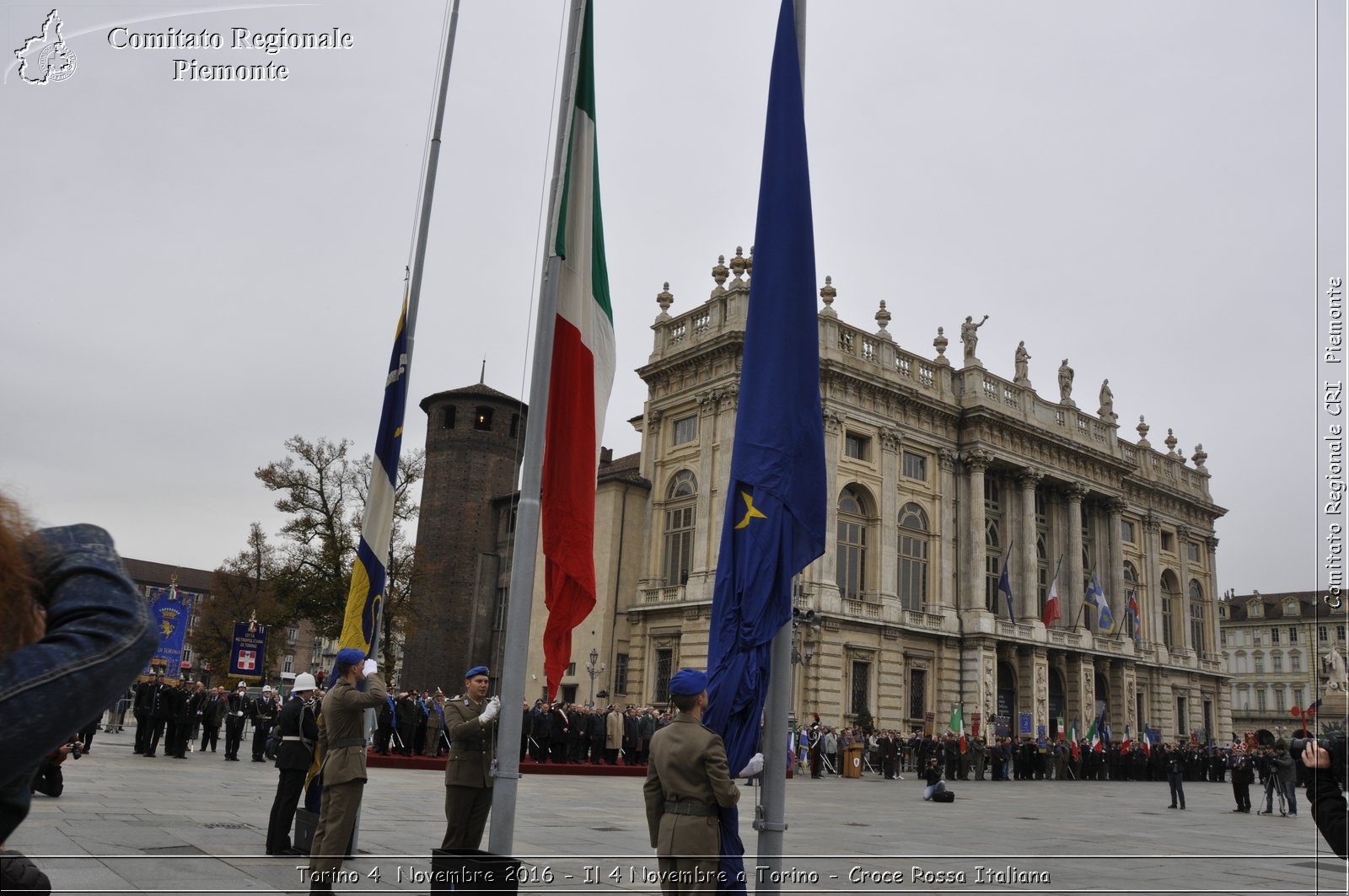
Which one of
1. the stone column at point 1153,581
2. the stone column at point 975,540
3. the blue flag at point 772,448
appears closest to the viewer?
the blue flag at point 772,448

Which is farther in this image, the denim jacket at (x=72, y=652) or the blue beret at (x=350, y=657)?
the blue beret at (x=350, y=657)

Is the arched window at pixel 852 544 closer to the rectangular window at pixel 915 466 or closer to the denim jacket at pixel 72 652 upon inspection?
the rectangular window at pixel 915 466

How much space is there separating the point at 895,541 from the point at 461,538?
21929mm

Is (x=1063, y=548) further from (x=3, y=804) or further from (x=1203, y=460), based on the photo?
(x=3, y=804)

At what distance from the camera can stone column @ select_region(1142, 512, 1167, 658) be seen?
49656mm

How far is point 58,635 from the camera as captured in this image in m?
1.62

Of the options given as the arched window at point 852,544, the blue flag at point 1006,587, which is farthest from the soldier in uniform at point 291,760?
the blue flag at point 1006,587

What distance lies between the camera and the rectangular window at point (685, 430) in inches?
1522

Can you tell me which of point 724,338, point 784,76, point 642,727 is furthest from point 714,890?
point 724,338

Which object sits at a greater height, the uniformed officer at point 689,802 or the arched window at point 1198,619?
the arched window at point 1198,619

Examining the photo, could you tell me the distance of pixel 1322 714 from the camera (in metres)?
4.49

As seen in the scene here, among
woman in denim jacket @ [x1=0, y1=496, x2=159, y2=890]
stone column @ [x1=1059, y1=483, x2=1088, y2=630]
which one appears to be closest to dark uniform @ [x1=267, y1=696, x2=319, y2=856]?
woman in denim jacket @ [x1=0, y1=496, x2=159, y2=890]

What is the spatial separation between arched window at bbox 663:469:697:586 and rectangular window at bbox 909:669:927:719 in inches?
383

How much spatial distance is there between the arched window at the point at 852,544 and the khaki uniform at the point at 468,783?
98.6 ft
